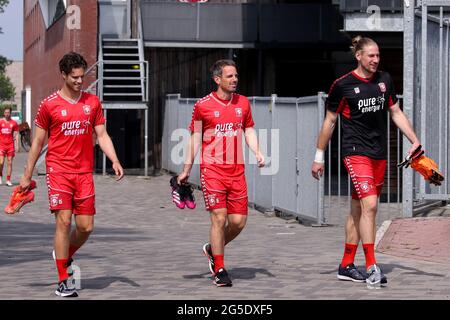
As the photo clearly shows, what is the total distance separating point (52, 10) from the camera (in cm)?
4647

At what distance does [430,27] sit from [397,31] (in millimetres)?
3765

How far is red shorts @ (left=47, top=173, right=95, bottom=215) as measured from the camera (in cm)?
955

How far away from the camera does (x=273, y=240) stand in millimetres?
14672

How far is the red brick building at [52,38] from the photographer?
108 ft

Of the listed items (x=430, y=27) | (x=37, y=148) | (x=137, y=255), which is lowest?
(x=137, y=255)

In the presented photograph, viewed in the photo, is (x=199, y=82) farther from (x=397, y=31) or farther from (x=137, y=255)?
(x=137, y=255)

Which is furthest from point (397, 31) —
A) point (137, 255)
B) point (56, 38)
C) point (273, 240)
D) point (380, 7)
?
point (56, 38)

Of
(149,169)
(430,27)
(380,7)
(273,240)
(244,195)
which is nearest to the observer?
(244,195)

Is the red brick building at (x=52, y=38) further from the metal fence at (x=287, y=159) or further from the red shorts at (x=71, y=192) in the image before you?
the red shorts at (x=71, y=192)

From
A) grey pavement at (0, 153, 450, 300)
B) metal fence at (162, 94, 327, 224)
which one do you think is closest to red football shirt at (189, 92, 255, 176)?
grey pavement at (0, 153, 450, 300)

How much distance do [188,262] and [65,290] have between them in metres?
2.79

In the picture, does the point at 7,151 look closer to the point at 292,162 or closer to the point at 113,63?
the point at 113,63

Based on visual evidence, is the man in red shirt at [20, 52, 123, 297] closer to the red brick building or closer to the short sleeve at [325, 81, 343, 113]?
the short sleeve at [325, 81, 343, 113]

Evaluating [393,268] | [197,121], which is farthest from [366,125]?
[393,268]
